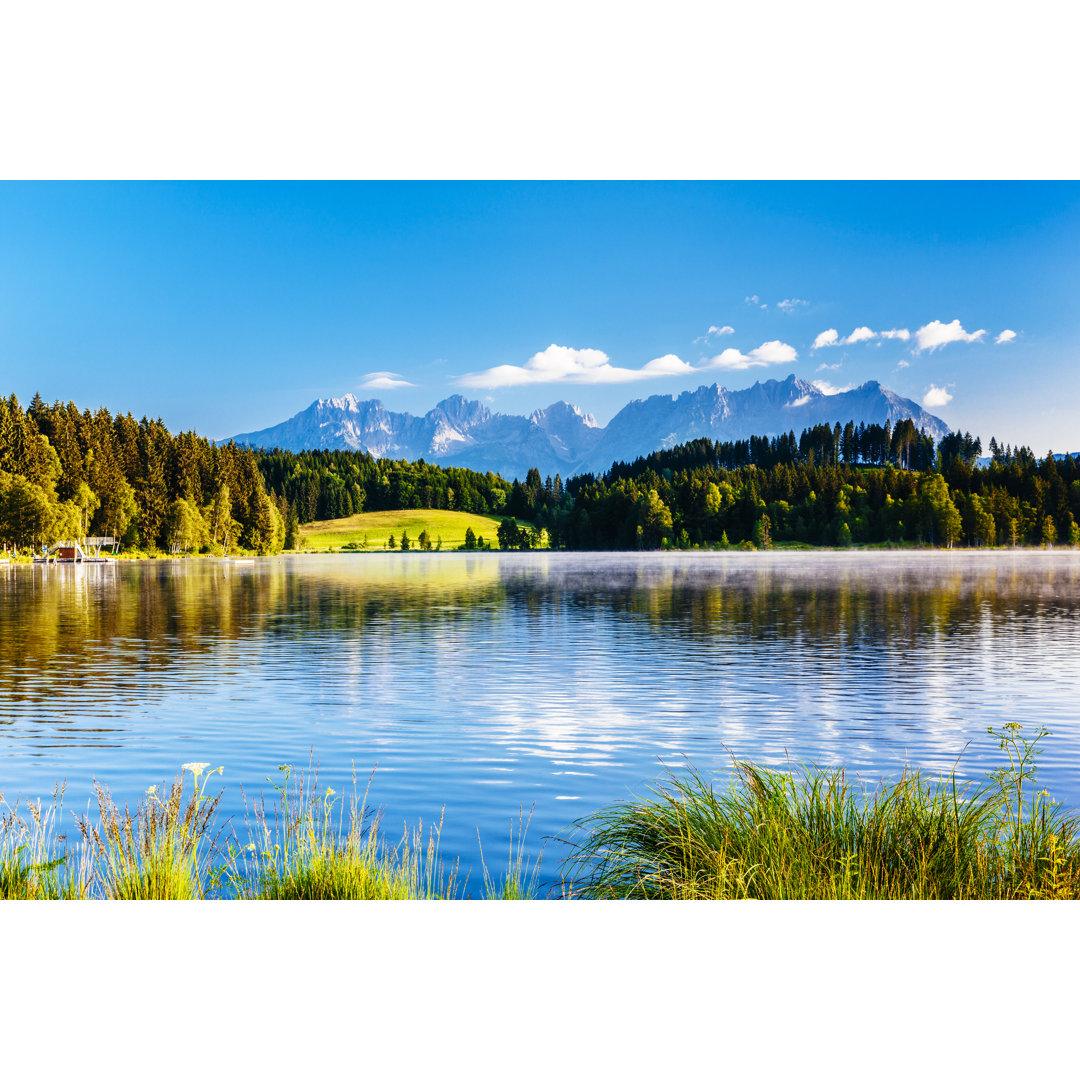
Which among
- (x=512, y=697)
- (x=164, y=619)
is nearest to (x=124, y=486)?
(x=164, y=619)

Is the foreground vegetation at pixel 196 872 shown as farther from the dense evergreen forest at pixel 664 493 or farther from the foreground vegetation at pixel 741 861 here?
the dense evergreen forest at pixel 664 493

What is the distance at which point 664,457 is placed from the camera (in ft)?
634

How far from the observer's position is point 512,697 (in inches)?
779

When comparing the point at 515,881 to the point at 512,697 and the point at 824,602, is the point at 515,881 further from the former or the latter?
the point at 824,602

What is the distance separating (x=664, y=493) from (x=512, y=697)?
153 metres

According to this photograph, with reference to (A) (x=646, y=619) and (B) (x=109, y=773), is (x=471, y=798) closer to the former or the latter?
(B) (x=109, y=773)

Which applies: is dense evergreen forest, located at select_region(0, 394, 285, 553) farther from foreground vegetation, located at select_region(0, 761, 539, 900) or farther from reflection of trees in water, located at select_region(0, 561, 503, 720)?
foreground vegetation, located at select_region(0, 761, 539, 900)

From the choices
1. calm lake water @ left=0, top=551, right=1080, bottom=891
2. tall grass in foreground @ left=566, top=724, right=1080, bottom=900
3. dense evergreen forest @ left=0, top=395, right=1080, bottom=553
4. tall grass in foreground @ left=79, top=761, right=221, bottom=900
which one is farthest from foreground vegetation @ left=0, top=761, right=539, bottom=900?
dense evergreen forest @ left=0, top=395, right=1080, bottom=553

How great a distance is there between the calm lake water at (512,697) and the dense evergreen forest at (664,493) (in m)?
76.0

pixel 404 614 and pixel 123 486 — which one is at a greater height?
pixel 123 486

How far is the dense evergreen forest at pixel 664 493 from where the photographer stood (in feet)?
362

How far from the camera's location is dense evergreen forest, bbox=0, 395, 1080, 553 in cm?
11025
